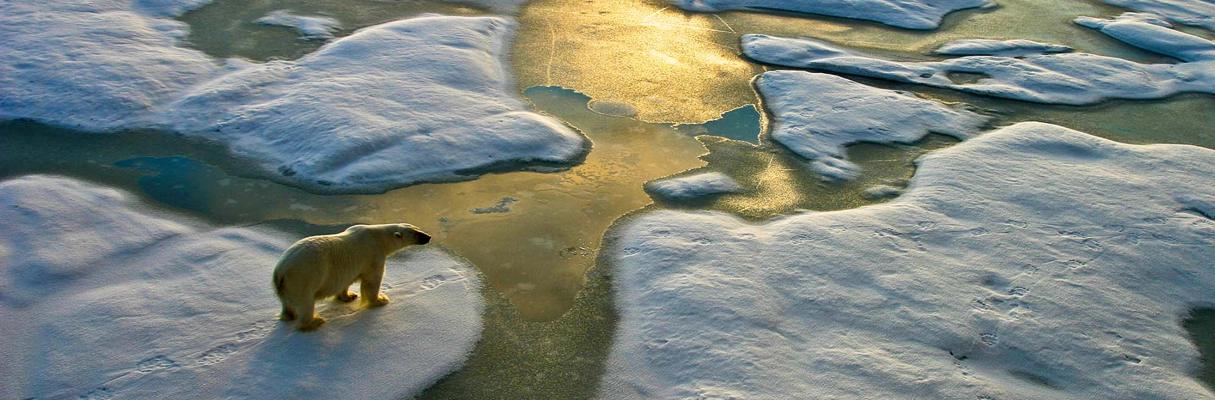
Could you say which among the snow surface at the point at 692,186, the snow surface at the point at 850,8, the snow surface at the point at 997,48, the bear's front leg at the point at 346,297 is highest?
the snow surface at the point at 850,8

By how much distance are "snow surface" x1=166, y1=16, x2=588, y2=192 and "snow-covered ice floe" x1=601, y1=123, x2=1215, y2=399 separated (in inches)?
68.0

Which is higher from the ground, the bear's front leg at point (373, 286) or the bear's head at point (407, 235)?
the bear's head at point (407, 235)

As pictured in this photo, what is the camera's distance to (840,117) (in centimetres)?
812

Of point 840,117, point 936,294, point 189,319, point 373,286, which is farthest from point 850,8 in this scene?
point 189,319

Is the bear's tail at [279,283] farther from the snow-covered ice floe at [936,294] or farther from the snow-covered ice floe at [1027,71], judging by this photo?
the snow-covered ice floe at [1027,71]

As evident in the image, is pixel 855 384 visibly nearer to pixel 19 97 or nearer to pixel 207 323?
pixel 207 323

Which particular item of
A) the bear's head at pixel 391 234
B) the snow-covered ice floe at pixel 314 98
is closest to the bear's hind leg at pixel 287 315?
the bear's head at pixel 391 234

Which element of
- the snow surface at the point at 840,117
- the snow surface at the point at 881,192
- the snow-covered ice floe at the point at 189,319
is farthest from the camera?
the snow surface at the point at 840,117

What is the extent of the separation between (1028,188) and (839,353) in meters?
3.10

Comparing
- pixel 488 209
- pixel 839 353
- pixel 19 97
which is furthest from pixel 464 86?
pixel 839 353

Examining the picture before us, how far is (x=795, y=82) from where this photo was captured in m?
8.97

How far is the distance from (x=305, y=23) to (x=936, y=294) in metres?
8.00

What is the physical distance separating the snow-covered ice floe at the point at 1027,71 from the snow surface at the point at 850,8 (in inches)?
61.4

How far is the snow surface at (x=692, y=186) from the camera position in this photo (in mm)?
6531
